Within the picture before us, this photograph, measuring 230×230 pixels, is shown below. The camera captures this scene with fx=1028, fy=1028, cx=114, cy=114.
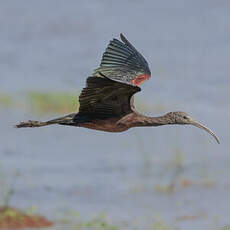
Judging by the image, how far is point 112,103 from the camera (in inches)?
326

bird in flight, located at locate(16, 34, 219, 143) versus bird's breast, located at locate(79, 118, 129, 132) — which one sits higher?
bird in flight, located at locate(16, 34, 219, 143)

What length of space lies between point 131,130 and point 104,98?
829cm

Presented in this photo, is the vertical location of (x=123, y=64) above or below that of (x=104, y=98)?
above

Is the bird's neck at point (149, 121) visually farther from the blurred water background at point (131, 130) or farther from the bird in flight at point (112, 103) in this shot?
the blurred water background at point (131, 130)

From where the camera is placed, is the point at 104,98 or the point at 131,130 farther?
the point at 131,130

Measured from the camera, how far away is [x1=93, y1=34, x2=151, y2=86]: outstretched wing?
30.5 ft

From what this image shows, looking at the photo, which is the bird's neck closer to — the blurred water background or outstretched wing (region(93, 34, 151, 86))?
outstretched wing (region(93, 34, 151, 86))

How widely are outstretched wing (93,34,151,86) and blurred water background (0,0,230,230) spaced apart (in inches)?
111

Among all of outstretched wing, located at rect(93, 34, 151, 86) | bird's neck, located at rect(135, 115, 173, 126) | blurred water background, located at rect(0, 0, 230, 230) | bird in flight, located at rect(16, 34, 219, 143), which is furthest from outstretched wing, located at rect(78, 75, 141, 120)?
blurred water background, located at rect(0, 0, 230, 230)

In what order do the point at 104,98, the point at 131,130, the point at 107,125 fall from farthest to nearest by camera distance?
the point at 131,130, the point at 107,125, the point at 104,98

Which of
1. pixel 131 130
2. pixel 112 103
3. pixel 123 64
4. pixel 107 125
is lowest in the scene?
pixel 107 125

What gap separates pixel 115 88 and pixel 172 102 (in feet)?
31.2

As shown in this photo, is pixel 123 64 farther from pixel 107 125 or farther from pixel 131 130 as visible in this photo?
pixel 131 130

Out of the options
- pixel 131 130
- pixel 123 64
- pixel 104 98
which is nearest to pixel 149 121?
pixel 104 98
